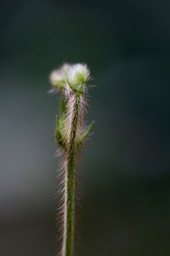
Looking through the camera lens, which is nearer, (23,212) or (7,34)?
(23,212)

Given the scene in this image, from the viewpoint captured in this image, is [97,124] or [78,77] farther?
[97,124]

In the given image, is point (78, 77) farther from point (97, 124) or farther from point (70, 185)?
point (97, 124)

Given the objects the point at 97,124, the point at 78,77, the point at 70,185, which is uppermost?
the point at 97,124

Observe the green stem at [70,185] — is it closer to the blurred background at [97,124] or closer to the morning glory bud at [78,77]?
the morning glory bud at [78,77]

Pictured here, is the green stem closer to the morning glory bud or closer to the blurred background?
the morning glory bud

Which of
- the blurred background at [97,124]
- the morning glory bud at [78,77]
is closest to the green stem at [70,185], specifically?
the morning glory bud at [78,77]

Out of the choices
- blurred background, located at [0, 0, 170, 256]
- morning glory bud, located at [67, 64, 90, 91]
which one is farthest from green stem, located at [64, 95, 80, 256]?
blurred background, located at [0, 0, 170, 256]

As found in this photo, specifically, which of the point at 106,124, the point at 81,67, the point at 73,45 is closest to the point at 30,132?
the point at 106,124

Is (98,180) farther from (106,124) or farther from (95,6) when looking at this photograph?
(95,6)

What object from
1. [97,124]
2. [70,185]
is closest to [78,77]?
[70,185]
